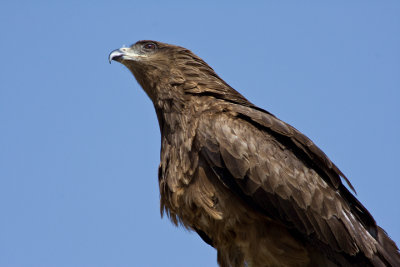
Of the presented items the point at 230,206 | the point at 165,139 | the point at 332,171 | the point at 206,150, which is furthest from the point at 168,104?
the point at 332,171

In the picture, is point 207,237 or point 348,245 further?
point 207,237

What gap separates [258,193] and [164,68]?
223 cm

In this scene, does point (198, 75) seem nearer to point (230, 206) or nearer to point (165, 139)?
point (165, 139)

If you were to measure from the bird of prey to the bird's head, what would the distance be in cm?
37

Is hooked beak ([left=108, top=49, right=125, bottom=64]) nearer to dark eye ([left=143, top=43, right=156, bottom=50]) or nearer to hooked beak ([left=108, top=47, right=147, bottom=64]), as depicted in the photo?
hooked beak ([left=108, top=47, right=147, bottom=64])

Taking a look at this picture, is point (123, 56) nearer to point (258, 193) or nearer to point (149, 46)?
point (149, 46)

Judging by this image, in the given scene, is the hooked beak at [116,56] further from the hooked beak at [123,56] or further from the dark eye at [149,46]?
the dark eye at [149,46]

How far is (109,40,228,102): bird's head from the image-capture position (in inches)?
364

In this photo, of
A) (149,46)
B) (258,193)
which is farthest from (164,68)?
(258,193)

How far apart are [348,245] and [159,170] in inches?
94.2

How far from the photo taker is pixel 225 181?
836 centimetres

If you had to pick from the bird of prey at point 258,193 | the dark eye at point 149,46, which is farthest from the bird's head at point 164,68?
the bird of prey at point 258,193

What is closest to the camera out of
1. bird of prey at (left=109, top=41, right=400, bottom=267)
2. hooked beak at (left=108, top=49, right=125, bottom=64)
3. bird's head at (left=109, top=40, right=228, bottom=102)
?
bird of prey at (left=109, top=41, right=400, bottom=267)

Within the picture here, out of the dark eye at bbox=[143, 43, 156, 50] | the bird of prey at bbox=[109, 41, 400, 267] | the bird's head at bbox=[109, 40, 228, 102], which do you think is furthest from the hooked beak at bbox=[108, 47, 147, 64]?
the bird of prey at bbox=[109, 41, 400, 267]
